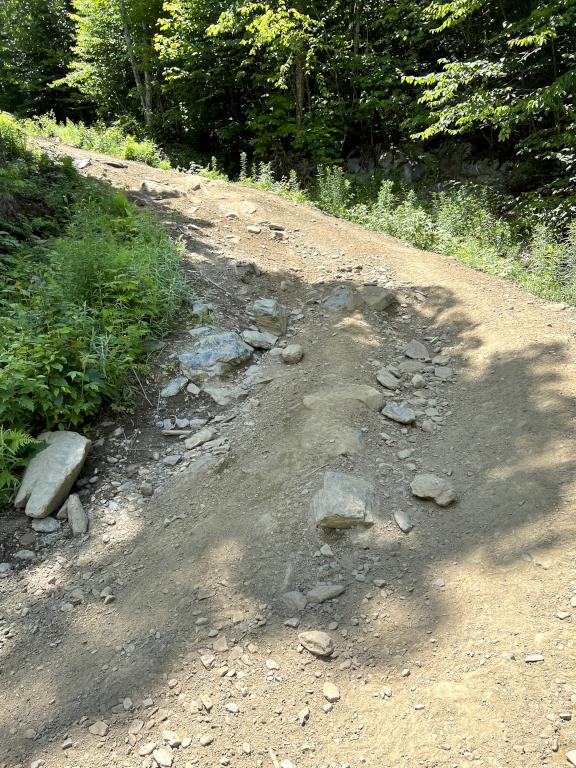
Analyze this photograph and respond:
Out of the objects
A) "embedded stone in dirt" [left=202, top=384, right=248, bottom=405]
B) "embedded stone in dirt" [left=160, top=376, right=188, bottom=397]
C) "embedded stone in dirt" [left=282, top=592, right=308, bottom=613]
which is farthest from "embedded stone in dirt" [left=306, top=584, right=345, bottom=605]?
"embedded stone in dirt" [left=160, top=376, right=188, bottom=397]

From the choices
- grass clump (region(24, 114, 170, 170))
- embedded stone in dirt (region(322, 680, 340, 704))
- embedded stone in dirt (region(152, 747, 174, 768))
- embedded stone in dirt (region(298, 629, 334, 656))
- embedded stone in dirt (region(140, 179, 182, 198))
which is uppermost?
grass clump (region(24, 114, 170, 170))

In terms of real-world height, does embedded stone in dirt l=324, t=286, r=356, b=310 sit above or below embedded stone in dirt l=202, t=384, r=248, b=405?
above

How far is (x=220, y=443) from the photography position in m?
4.26

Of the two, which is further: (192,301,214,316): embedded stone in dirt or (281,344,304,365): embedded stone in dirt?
(192,301,214,316): embedded stone in dirt

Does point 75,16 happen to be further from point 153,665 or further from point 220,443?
point 153,665

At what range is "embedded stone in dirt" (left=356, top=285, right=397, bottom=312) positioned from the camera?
20.1ft

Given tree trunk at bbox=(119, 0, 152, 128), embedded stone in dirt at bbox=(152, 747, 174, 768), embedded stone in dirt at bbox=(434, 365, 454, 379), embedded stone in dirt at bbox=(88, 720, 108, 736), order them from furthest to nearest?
tree trunk at bbox=(119, 0, 152, 128) < embedded stone in dirt at bbox=(434, 365, 454, 379) < embedded stone in dirt at bbox=(88, 720, 108, 736) < embedded stone in dirt at bbox=(152, 747, 174, 768)

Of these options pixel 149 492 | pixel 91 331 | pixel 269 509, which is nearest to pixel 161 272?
pixel 91 331

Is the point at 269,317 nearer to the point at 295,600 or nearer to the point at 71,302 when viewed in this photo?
the point at 71,302

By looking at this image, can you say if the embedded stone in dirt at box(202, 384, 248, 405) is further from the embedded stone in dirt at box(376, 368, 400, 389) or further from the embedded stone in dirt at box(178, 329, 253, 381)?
the embedded stone in dirt at box(376, 368, 400, 389)

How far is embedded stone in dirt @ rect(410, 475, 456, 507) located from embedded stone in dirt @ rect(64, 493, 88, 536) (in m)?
2.39

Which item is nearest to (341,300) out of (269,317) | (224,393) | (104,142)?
(269,317)

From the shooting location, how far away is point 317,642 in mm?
2664

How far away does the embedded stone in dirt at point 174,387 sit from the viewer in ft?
15.3
